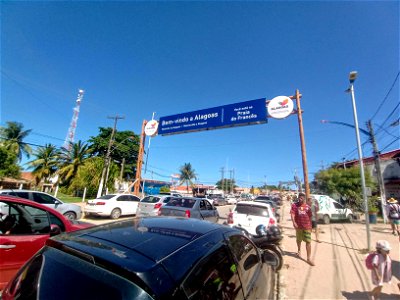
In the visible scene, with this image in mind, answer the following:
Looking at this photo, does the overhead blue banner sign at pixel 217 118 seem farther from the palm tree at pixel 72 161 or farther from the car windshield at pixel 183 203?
the palm tree at pixel 72 161

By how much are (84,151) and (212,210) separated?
100 ft

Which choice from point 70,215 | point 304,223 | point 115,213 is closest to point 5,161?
point 115,213

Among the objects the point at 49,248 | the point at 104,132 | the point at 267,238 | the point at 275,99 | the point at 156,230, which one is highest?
the point at 104,132

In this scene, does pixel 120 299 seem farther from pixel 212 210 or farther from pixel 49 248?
pixel 212 210

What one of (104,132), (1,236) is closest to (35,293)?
(1,236)

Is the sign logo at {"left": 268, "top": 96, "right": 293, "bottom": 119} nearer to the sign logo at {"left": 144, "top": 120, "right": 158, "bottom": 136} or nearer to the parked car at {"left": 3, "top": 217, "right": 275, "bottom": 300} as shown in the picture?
the sign logo at {"left": 144, "top": 120, "right": 158, "bottom": 136}

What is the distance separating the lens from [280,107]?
1249 cm

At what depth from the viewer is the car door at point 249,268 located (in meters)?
2.39

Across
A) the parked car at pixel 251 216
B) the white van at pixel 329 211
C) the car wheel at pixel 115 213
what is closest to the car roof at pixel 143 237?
the parked car at pixel 251 216

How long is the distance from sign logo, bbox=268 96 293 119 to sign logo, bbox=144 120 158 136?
869 cm

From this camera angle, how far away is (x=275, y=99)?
504 inches

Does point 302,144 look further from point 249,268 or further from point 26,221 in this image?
point 26,221

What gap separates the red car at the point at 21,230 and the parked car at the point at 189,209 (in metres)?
5.32

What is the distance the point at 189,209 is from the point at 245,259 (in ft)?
22.2
